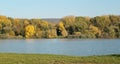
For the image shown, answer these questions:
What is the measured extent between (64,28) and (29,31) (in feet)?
35.7

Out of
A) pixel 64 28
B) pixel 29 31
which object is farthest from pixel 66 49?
pixel 64 28

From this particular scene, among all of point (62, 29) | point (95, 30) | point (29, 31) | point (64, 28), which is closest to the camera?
point (29, 31)

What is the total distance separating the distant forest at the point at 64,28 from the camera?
95500 millimetres

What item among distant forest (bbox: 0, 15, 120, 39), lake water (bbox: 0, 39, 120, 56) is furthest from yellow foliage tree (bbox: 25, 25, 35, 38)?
lake water (bbox: 0, 39, 120, 56)

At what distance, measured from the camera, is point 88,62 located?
62.6ft

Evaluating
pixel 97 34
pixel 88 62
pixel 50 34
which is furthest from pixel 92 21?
pixel 88 62

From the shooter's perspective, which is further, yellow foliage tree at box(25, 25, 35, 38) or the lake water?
yellow foliage tree at box(25, 25, 35, 38)

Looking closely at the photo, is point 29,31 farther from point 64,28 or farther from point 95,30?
point 95,30

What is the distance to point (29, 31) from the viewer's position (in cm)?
9538

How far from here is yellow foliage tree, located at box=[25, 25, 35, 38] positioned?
95375 millimetres

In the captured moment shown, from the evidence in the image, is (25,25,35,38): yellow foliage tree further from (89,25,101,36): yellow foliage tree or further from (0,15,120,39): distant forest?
(89,25,101,36): yellow foliage tree

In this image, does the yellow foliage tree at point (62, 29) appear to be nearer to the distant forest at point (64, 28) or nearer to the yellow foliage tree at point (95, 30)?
the distant forest at point (64, 28)

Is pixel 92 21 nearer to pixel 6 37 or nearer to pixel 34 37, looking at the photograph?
pixel 34 37

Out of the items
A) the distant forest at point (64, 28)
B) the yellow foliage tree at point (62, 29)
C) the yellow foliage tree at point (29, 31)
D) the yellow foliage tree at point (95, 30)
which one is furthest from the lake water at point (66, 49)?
the yellow foliage tree at point (62, 29)
